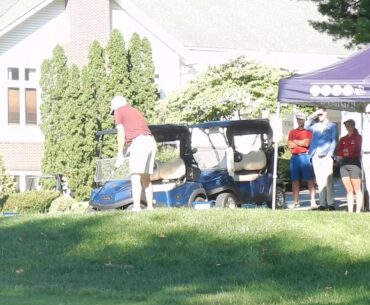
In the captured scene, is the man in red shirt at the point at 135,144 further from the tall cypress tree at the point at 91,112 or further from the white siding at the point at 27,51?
the white siding at the point at 27,51

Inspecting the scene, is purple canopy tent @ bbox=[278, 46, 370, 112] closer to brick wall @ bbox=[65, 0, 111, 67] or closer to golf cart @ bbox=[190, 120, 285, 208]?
golf cart @ bbox=[190, 120, 285, 208]

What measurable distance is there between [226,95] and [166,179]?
1069 cm

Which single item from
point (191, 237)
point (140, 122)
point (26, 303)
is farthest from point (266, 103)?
point (26, 303)

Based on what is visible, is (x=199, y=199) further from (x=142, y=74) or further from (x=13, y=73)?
(x=13, y=73)

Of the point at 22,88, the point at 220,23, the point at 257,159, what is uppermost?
the point at 220,23

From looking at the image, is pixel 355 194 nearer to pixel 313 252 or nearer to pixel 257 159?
pixel 257 159

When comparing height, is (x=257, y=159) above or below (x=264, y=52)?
below

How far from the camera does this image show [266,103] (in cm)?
2888

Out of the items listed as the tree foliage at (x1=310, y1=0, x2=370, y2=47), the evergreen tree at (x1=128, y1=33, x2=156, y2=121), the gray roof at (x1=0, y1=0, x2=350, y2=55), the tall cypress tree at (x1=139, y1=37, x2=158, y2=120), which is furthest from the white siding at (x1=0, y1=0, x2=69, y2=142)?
the tree foliage at (x1=310, y1=0, x2=370, y2=47)

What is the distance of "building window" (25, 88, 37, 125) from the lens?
3006 cm

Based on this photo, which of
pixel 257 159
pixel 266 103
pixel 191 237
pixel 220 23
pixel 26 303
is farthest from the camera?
pixel 220 23

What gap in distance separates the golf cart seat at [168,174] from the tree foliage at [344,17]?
491 centimetres

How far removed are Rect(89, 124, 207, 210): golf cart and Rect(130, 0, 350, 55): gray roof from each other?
53.5ft

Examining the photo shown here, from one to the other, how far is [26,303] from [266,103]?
19.7 metres
